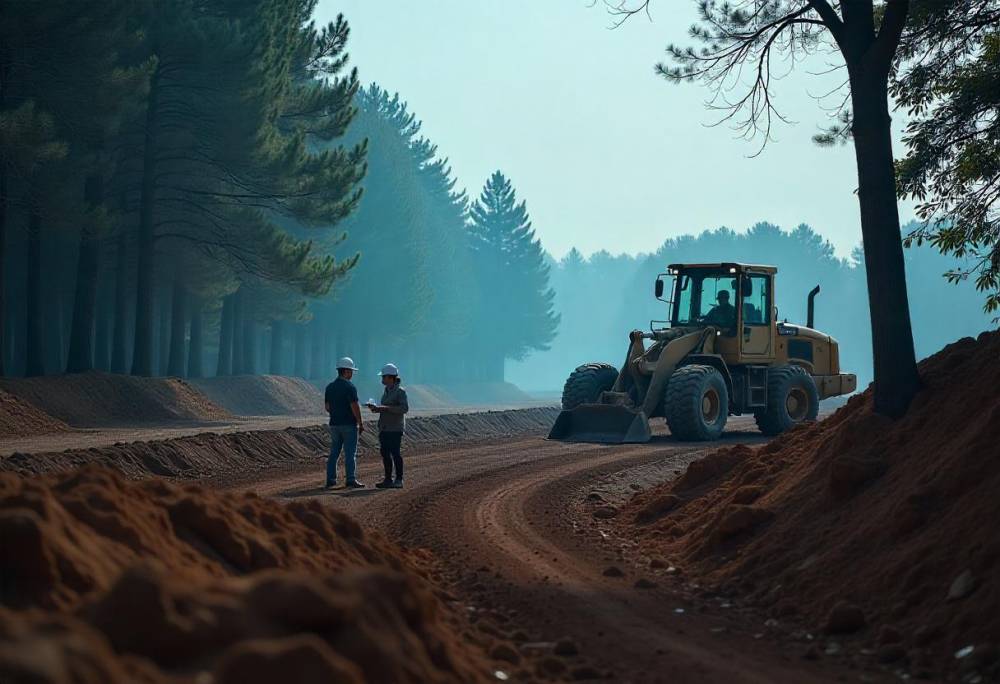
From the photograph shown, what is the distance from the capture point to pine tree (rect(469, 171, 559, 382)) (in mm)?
98562

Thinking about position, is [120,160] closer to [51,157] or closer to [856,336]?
[51,157]

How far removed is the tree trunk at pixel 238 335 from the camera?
2108 inches

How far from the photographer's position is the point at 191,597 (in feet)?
17.6

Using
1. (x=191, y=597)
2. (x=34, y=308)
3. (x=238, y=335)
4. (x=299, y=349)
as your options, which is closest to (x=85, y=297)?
(x=34, y=308)

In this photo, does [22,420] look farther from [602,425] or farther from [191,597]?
[191,597]

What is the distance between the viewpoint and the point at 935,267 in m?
171

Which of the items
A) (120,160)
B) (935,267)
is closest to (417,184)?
(120,160)

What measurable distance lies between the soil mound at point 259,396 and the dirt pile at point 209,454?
17.3 metres

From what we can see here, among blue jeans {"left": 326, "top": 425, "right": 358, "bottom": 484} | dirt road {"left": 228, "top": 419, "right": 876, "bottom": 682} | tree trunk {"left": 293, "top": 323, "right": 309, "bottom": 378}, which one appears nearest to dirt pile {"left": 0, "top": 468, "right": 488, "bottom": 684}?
dirt road {"left": 228, "top": 419, "right": 876, "bottom": 682}

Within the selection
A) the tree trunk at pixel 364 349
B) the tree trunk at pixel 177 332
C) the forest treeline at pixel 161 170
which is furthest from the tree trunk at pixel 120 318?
the tree trunk at pixel 364 349

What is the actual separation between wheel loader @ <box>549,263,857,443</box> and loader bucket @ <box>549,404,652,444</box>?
2 centimetres

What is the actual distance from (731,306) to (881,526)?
15.8 m

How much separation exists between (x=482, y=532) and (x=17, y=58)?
22373 millimetres

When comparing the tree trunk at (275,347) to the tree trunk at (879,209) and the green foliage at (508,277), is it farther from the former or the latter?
the tree trunk at (879,209)
